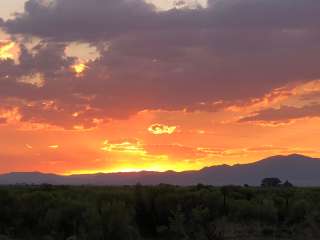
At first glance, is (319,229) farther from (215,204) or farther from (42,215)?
(42,215)

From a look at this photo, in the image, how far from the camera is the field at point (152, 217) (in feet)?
109

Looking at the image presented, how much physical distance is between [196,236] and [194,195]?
12.2m

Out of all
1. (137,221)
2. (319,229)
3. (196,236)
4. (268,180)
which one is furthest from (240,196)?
(268,180)

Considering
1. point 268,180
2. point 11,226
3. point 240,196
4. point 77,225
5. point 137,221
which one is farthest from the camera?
point 268,180

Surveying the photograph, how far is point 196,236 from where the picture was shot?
32562mm

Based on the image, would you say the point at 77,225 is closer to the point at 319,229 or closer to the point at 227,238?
the point at 227,238

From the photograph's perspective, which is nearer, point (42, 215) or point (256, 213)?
point (42, 215)

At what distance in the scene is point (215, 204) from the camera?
45.0 m

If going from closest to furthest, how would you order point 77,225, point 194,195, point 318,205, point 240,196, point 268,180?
point 77,225, point 194,195, point 318,205, point 240,196, point 268,180

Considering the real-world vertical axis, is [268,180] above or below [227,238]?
above

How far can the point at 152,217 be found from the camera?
138ft

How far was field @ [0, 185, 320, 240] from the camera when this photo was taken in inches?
1304

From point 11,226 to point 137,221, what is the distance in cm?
781

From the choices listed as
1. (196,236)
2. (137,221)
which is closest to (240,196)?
(137,221)
